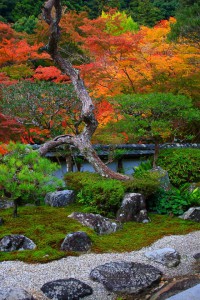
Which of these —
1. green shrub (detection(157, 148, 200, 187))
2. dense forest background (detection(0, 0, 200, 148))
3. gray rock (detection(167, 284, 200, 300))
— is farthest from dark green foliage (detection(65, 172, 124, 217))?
gray rock (detection(167, 284, 200, 300))

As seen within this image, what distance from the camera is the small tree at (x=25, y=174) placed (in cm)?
635

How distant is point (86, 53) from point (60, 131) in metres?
9.29

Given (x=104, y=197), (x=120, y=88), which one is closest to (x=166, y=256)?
(x=104, y=197)

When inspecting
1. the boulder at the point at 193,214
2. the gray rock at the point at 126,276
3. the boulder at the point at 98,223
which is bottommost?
the boulder at the point at 193,214

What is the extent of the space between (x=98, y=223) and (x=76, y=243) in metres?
0.88

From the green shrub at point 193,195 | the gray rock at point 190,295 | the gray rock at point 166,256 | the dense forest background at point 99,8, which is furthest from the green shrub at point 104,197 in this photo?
the dense forest background at point 99,8

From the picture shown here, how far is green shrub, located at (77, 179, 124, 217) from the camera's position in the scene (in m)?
7.38

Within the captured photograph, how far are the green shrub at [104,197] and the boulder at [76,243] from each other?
148 centimetres

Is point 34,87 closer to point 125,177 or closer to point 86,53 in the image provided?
point 125,177

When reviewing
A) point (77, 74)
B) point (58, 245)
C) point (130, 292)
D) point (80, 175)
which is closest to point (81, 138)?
point (80, 175)

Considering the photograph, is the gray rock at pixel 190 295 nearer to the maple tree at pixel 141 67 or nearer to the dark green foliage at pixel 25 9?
→ the maple tree at pixel 141 67

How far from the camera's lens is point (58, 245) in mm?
5996

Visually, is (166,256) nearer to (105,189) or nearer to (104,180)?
(105,189)

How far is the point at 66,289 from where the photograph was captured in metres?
4.71
